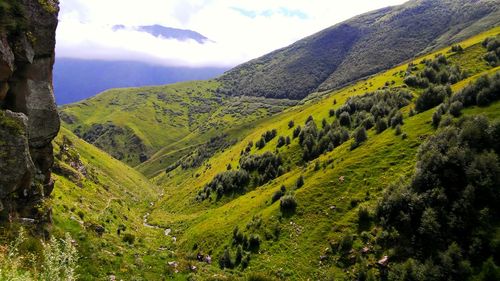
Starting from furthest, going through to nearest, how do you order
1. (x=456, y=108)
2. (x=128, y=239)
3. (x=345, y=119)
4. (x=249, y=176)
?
(x=249, y=176) → (x=345, y=119) → (x=456, y=108) → (x=128, y=239)

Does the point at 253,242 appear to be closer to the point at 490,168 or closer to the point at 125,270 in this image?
the point at 125,270

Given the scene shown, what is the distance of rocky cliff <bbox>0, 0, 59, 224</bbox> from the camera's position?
2252 centimetres

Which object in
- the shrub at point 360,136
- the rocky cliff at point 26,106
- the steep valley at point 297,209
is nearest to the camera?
the rocky cliff at point 26,106

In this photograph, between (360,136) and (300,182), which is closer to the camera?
(300,182)

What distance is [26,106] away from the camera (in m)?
26.2

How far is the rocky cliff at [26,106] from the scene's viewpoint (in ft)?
73.9

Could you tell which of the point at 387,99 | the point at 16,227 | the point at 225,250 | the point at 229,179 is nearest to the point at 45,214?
the point at 16,227

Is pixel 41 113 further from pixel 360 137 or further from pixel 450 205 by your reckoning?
pixel 360 137

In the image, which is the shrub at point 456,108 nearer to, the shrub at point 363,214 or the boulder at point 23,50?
the shrub at point 363,214

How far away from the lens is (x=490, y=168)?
33.6 meters

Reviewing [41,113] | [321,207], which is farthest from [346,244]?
[41,113]

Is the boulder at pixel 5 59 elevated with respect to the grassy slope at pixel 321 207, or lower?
elevated

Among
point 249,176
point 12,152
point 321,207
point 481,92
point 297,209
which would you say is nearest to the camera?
point 12,152

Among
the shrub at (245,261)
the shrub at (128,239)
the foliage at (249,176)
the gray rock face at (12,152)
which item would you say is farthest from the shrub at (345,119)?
the gray rock face at (12,152)
